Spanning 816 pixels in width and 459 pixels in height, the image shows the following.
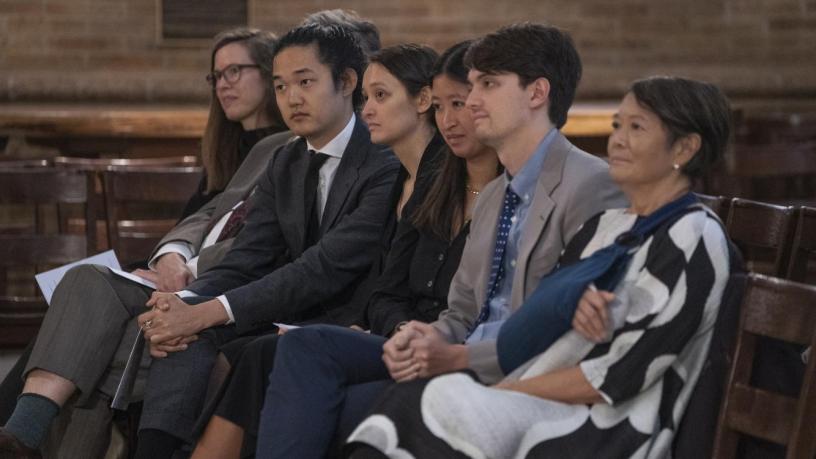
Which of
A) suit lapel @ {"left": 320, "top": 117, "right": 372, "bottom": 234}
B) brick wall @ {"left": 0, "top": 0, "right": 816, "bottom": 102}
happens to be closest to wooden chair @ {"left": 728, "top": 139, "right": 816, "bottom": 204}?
suit lapel @ {"left": 320, "top": 117, "right": 372, "bottom": 234}

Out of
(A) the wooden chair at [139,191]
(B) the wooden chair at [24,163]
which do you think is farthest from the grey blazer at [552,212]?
(B) the wooden chair at [24,163]

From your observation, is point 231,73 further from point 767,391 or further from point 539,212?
point 767,391

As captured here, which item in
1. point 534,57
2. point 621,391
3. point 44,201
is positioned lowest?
point 44,201

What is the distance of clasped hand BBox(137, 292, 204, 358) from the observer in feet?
10.9

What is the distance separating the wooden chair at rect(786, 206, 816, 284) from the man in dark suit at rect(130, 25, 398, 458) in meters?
0.97

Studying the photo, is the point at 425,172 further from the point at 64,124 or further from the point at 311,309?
the point at 64,124

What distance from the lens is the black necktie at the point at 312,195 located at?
3670 mm

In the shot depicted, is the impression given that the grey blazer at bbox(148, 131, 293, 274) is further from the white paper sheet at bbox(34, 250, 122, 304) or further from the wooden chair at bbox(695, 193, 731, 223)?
the wooden chair at bbox(695, 193, 731, 223)

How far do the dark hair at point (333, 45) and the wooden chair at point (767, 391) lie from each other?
167 centimetres

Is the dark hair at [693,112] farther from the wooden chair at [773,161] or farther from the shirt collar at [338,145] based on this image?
the wooden chair at [773,161]

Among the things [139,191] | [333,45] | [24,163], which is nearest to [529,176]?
[333,45]

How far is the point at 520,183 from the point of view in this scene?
2.79 m

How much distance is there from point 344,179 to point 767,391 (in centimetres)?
150

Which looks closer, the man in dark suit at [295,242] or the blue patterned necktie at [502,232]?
the blue patterned necktie at [502,232]
